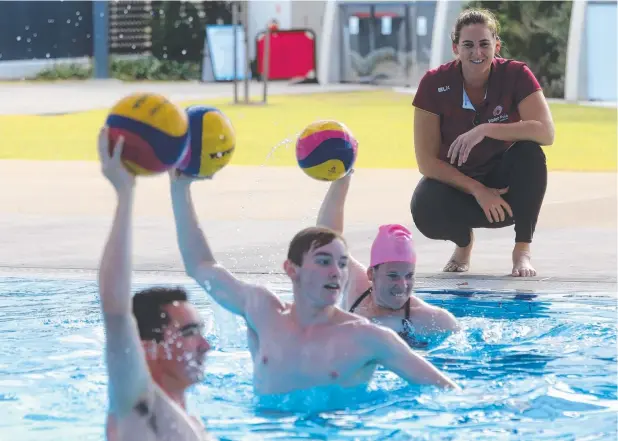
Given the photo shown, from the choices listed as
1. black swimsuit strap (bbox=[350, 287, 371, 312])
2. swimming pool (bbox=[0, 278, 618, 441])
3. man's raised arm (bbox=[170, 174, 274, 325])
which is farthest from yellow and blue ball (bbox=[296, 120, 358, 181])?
man's raised arm (bbox=[170, 174, 274, 325])

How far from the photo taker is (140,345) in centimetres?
294

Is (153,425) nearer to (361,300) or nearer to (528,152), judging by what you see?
(361,300)

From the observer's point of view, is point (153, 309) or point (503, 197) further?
point (503, 197)

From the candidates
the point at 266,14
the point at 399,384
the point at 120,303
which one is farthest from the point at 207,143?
the point at 266,14

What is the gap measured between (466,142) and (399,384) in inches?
89.2

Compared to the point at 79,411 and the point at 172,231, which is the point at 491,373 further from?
the point at 172,231

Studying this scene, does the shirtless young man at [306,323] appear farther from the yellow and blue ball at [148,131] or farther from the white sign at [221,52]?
the white sign at [221,52]

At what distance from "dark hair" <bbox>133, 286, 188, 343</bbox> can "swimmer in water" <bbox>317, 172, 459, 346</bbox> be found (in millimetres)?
2100

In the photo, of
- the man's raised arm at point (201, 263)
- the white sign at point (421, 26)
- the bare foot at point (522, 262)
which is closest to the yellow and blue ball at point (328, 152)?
the man's raised arm at point (201, 263)

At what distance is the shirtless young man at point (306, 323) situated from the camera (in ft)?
13.4

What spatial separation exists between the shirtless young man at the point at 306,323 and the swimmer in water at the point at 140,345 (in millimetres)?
885

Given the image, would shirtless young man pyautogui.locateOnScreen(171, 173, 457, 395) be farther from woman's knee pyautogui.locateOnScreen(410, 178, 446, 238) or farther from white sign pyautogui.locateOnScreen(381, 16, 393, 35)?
white sign pyautogui.locateOnScreen(381, 16, 393, 35)

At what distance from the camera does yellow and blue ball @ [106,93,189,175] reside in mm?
3277

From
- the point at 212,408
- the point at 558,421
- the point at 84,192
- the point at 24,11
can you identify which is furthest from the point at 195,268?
the point at 24,11
